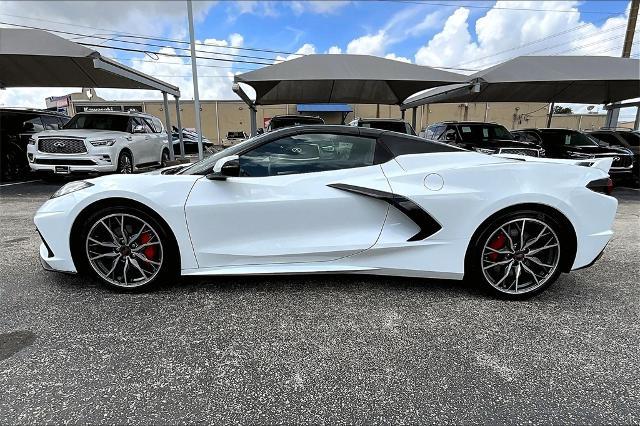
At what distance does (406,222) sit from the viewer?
2916 mm

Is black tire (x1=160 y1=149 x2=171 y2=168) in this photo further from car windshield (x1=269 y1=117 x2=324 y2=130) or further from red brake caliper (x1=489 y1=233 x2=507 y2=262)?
red brake caliper (x1=489 y1=233 x2=507 y2=262)

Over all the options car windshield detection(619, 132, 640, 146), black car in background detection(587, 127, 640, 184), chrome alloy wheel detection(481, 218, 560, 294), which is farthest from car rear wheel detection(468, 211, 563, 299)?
car windshield detection(619, 132, 640, 146)

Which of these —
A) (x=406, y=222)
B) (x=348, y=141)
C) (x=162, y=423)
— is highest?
(x=348, y=141)

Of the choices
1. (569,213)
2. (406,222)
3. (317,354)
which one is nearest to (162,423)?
(317,354)

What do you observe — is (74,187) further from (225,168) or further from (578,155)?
(578,155)

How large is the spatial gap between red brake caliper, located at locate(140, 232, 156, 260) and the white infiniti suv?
6277 mm

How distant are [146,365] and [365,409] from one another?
124 centimetres

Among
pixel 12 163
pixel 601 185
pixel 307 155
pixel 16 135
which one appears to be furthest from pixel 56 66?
pixel 601 185

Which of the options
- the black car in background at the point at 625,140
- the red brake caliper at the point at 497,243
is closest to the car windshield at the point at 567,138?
the black car in background at the point at 625,140

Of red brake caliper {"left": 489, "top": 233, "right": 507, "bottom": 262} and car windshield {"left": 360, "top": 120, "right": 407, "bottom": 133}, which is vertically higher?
car windshield {"left": 360, "top": 120, "right": 407, "bottom": 133}

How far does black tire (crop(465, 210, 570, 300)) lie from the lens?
2.89m

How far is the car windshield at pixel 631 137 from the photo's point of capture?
10961 millimetres

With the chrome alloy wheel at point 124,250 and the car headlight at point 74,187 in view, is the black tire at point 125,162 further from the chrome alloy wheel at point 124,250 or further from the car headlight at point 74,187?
the chrome alloy wheel at point 124,250

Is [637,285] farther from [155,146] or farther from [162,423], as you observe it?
[155,146]
